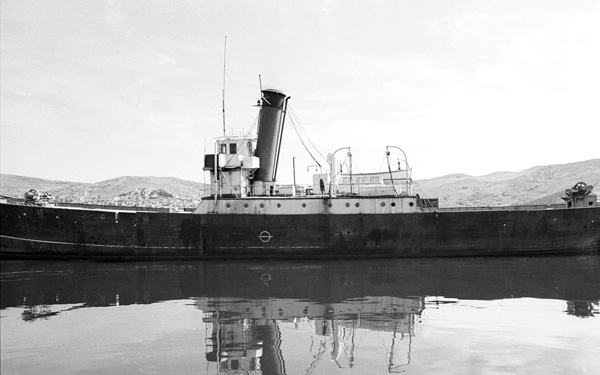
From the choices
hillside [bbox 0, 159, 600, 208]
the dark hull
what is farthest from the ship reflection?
hillside [bbox 0, 159, 600, 208]

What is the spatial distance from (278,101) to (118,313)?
1835cm

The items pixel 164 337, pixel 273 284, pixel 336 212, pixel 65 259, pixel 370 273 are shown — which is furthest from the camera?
pixel 336 212

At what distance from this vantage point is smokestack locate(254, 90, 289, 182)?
88.9 feet

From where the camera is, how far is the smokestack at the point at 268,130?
27.1m

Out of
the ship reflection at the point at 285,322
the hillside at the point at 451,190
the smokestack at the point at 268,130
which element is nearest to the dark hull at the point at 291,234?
the smokestack at the point at 268,130

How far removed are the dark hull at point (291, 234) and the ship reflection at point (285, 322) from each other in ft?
37.7

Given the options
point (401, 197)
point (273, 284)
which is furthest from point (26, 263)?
point (401, 197)

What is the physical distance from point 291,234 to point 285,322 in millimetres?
14262

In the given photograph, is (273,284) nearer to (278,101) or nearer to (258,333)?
(258,333)

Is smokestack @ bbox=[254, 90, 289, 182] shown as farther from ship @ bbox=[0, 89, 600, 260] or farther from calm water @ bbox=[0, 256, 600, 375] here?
calm water @ bbox=[0, 256, 600, 375]

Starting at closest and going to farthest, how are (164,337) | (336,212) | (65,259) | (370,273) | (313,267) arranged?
1. (164,337)
2. (370,273)
3. (313,267)
4. (65,259)
5. (336,212)

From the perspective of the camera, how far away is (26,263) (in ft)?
69.6

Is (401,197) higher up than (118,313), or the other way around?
(401,197)

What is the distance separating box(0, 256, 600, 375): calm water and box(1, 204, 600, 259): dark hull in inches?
219
